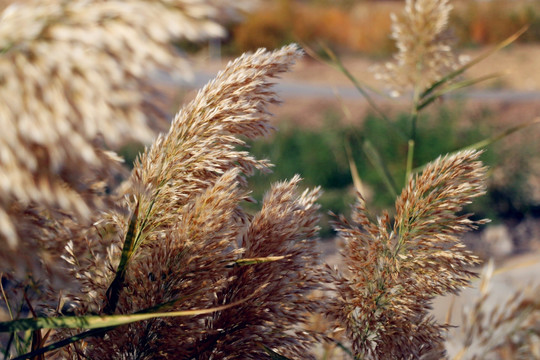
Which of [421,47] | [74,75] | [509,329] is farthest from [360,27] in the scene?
[74,75]

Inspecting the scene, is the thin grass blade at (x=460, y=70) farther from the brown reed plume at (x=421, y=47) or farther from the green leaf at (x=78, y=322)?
the green leaf at (x=78, y=322)

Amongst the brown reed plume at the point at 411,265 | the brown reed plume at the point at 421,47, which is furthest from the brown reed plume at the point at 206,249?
the brown reed plume at the point at 421,47

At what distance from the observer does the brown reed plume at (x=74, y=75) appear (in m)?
0.66

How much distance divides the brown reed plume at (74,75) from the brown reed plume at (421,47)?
129 cm

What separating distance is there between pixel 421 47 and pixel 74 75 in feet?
4.76

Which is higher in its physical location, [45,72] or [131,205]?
[45,72]

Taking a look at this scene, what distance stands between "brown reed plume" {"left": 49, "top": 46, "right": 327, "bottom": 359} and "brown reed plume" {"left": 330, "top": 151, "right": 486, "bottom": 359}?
0.11 metres

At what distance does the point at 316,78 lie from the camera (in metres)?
18.3

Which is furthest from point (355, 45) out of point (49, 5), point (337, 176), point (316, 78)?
point (49, 5)

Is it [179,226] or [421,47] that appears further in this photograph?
[421,47]

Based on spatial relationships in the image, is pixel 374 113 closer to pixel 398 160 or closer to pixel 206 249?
pixel 398 160

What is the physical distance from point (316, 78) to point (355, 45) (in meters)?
3.89

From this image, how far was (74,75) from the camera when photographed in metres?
0.67

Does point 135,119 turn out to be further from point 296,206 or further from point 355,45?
point 355,45
